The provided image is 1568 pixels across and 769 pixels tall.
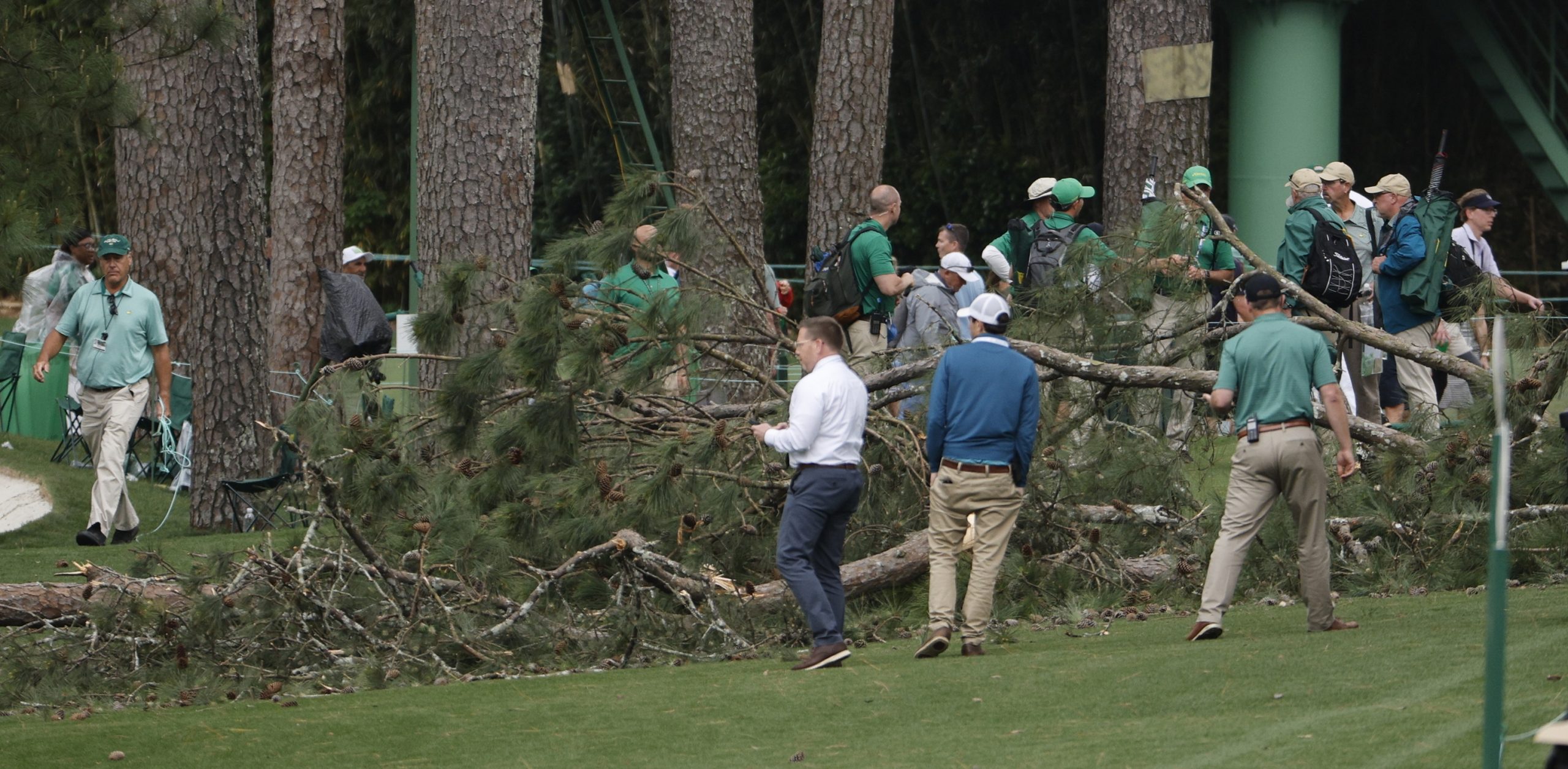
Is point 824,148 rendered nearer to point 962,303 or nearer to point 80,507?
point 962,303

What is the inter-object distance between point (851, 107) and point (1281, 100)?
454 cm

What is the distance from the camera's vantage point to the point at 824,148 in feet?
55.0

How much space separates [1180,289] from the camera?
10.9 metres

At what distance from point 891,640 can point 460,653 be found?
2151mm

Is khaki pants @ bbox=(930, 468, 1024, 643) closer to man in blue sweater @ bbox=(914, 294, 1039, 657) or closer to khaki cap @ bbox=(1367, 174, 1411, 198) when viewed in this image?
man in blue sweater @ bbox=(914, 294, 1039, 657)

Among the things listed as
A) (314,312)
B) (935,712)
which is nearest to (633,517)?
(935,712)

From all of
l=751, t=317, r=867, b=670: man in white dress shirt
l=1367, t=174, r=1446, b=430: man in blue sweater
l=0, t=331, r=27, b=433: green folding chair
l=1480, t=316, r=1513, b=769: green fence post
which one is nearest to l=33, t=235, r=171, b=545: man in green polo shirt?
l=0, t=331, r=27, b=433: green folding chair

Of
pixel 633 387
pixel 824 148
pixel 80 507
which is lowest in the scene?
pixel 80 507

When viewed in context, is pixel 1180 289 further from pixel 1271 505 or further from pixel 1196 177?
pixel 1271 505

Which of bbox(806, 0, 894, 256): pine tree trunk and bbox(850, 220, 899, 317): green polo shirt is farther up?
bbox(806, 0, 894, 256): pine tree trunk

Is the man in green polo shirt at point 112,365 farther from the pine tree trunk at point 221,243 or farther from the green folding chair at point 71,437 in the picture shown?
the green folding chair at point 71,437

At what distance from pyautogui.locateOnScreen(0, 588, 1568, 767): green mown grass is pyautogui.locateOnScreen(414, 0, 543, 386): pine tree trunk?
5233 mm

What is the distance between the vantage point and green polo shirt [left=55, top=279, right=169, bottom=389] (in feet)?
42.2

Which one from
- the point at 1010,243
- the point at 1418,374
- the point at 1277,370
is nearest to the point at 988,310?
the point at 1277,370
